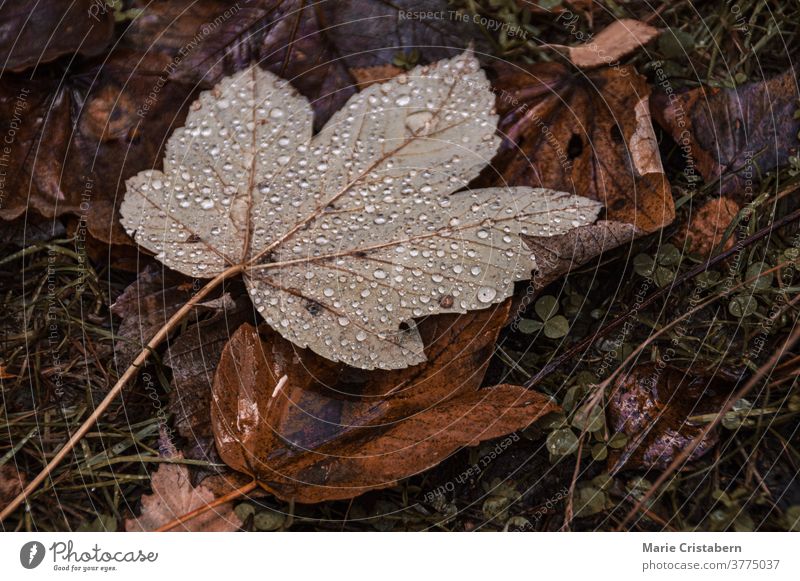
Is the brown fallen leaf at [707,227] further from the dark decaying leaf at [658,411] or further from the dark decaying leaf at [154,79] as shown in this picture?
the dark decaying leaf at [154,79]

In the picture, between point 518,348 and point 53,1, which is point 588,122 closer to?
point 518,348

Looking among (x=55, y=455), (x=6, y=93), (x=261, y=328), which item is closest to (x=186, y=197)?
(x=261, y=328)

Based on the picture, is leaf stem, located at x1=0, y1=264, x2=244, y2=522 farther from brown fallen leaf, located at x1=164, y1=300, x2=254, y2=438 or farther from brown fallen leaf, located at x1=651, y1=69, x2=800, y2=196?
brown fallen leaf, located at x1=651, y1=69, x2=800, y2=196

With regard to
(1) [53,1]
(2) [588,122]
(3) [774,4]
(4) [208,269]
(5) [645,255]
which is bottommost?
(5) [645,255]

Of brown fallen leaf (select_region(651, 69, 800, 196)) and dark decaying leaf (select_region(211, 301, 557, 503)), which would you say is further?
brown fallen leaf (select_region(651, 69, 800, 196))

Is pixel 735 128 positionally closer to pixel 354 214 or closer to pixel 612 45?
pixel 612 45

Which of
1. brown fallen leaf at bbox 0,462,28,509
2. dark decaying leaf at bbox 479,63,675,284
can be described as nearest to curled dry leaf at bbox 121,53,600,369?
dark decaying leaf at bbox 479,63,675,284

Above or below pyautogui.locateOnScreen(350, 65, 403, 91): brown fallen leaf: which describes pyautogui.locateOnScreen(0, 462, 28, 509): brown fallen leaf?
below
